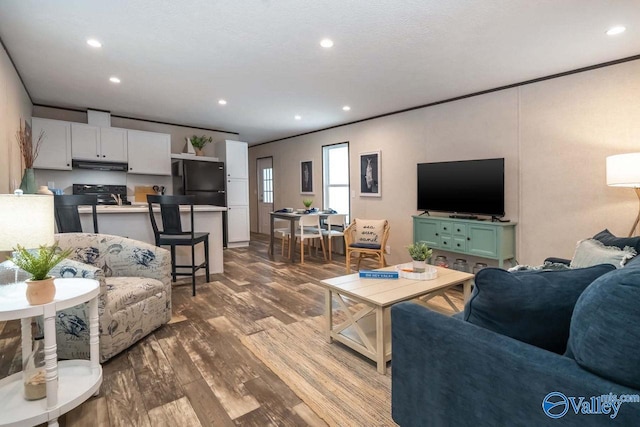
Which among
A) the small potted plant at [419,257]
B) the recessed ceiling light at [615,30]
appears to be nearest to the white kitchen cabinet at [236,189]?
the small potted plant at [419,257]

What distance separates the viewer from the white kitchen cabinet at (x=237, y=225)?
652cm

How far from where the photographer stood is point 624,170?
8.35 feet

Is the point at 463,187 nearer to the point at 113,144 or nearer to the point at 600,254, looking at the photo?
the point at 600,254

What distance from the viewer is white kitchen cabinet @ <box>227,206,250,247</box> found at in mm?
6520

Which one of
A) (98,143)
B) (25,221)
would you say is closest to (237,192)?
(98,143)

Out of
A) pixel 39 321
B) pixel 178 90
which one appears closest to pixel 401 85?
pixel 178 90

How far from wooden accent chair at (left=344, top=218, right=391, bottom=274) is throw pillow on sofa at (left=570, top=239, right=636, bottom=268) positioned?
240 centimetres

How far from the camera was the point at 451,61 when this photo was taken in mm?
3109

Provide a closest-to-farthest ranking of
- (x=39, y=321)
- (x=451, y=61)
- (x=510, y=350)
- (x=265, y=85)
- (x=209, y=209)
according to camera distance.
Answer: (x=510, y=350) → (x=39, y=321) → (x=451, y=61) → (x=265, y=85) → (x=209, y=209)

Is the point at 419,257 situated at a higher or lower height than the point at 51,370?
higher

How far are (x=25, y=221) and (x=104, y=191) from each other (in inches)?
179

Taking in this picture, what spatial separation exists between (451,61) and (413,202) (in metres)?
2.18

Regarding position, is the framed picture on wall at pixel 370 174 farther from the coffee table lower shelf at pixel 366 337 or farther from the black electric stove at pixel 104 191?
the black electric stove at pixel 104 191

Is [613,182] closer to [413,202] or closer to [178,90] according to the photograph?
[413,202]
